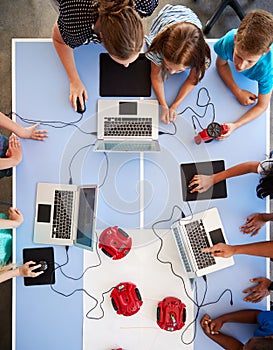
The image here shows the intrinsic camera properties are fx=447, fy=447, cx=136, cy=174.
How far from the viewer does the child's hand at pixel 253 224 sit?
64.3 inches

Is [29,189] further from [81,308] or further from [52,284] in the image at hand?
[81,308]

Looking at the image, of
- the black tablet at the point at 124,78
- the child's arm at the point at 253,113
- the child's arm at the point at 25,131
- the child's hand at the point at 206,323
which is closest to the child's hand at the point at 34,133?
the child's arm at the point at 25,131

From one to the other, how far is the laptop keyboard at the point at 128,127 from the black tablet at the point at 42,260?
487mm

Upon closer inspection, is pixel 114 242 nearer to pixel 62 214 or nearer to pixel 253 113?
pixel 62 214

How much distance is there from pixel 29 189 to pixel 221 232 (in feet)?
2.36

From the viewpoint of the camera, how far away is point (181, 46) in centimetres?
137

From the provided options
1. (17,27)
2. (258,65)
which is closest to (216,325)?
(258,65)

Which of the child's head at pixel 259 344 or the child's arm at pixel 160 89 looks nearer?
the child's head at pixel 259 344

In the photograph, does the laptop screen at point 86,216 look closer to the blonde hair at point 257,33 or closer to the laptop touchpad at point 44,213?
the laptop touchpad at point 44,213

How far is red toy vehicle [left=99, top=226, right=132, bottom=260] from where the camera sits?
5.22ft

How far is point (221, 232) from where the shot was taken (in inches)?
64.6

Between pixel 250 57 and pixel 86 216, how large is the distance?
78 centimetres

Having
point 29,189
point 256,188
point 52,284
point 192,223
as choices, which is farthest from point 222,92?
point 52,284

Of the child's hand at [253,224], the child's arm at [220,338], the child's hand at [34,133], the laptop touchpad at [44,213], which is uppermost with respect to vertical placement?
the child's hand at [34,133]
